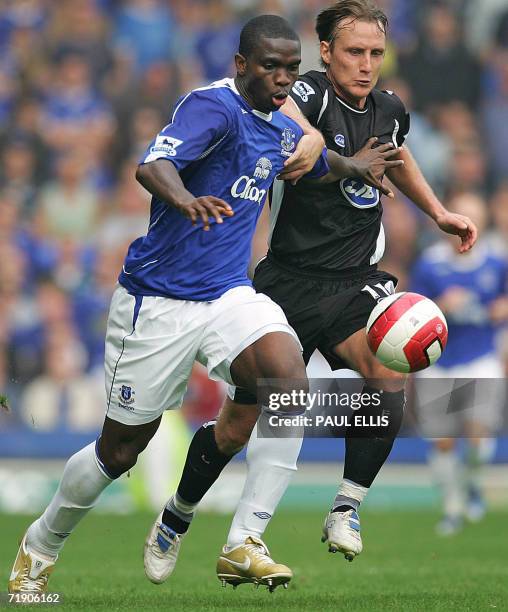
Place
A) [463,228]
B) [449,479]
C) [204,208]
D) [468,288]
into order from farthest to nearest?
1. [468,288]
2. [449,479]
3. [463,228]
4. [204,208]

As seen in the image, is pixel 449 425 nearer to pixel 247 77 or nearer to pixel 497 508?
pixel 497 508

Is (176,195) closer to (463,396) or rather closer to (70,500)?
(70,500)

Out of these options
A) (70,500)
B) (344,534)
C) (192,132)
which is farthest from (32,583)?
(192,132)

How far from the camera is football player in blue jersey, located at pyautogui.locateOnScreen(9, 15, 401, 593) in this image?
6.09m

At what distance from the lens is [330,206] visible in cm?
716

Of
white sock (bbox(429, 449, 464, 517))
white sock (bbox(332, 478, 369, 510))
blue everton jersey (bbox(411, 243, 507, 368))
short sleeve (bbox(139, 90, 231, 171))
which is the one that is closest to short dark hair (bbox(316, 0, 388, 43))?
short sleeve (bbox(139, 90, 231, 171))

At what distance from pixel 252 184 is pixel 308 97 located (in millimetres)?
940

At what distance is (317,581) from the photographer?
7852mm

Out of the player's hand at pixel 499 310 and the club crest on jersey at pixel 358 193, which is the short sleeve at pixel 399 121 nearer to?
the club crest on jersey at pixel 358 193

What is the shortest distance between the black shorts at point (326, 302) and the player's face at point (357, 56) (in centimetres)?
97

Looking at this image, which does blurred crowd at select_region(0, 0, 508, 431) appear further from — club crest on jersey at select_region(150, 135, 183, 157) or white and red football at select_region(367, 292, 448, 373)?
club crest on jersey at select_region(150, 135, 183, 157)

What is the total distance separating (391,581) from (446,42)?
10.7m

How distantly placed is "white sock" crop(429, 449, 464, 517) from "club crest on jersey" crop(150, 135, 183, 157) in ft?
23.1

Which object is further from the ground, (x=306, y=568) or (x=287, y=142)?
(x=287, y=142)
